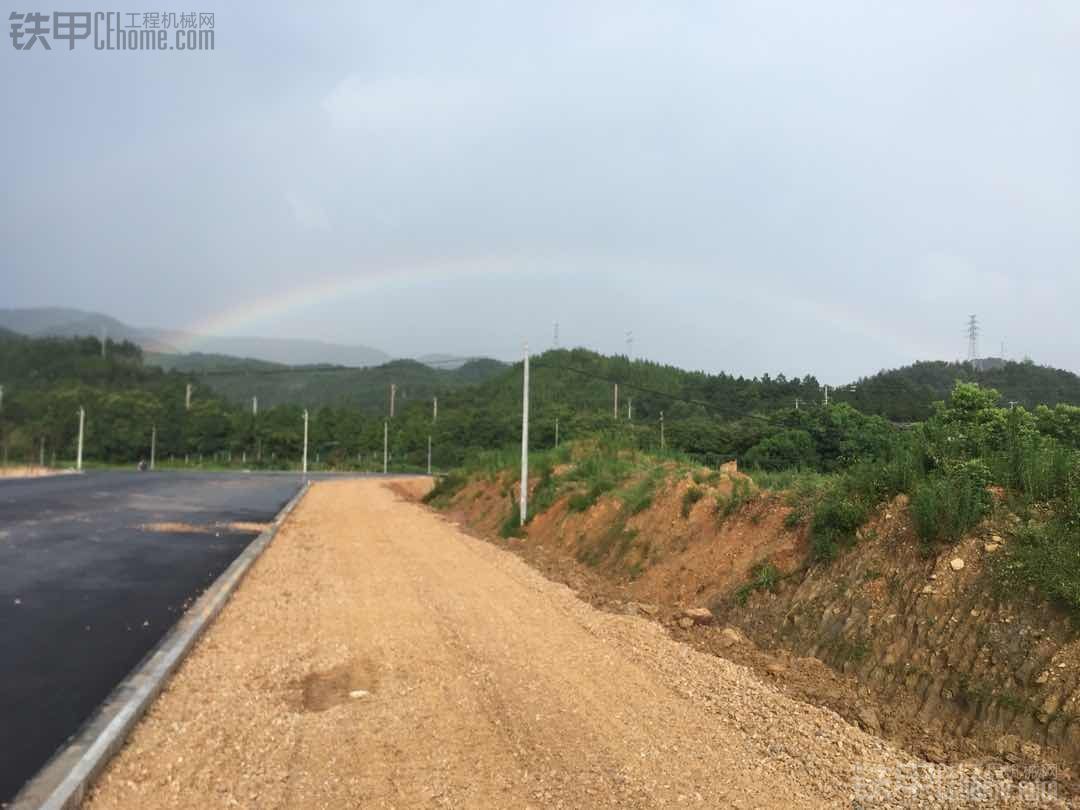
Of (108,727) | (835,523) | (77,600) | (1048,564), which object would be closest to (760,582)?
(835,523)

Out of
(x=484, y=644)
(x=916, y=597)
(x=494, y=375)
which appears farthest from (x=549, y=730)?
(x=494, y=375)

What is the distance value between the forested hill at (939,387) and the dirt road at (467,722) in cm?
1128

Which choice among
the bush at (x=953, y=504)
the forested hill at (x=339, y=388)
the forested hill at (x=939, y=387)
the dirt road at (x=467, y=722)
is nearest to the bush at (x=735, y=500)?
the dirt road at (x=467, y=722)

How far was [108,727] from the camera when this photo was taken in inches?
203

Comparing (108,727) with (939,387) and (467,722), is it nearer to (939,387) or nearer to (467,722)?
(467,722)

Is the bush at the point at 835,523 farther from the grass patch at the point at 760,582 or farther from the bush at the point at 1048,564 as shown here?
the bush at the point at 1048,564

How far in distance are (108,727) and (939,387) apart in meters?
19.6

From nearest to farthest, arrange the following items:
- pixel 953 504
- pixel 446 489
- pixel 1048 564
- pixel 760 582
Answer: pixel 1048 564 → pixel 953 504 → pixel 760 582 → pixel 446 489

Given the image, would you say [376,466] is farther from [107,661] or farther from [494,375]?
[107,661]

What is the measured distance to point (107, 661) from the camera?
700 centimetres

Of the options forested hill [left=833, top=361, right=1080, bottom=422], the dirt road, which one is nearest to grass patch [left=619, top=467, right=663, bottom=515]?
the dirt road

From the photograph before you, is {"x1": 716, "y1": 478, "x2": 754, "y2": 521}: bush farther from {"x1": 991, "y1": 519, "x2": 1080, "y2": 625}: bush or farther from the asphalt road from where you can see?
the asphalt road

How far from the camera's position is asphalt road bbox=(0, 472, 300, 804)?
5516mm

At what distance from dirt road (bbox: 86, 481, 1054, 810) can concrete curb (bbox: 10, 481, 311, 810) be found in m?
0.12
